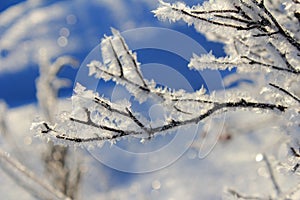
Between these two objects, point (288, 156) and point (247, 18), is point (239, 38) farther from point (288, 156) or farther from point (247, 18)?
point (288, 156)

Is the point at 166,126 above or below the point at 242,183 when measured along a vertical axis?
below

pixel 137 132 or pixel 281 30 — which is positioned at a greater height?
pixel 281 30

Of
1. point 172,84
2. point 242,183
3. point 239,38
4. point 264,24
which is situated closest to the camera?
point 264,24

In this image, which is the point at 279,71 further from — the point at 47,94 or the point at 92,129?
the point at 47,94

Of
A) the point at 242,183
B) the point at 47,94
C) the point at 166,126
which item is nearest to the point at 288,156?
the point at 166,126

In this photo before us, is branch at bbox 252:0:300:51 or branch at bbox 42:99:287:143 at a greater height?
branch at bbox 252:0:300:51

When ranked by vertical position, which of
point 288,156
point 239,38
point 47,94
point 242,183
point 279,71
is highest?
point 242,183

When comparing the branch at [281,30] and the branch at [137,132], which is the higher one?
the branch at [281,30]

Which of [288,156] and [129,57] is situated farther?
[288,156]

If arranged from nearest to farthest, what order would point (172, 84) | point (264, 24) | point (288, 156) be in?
point (264, 24) → point (288, 156) → point (172, 84)
